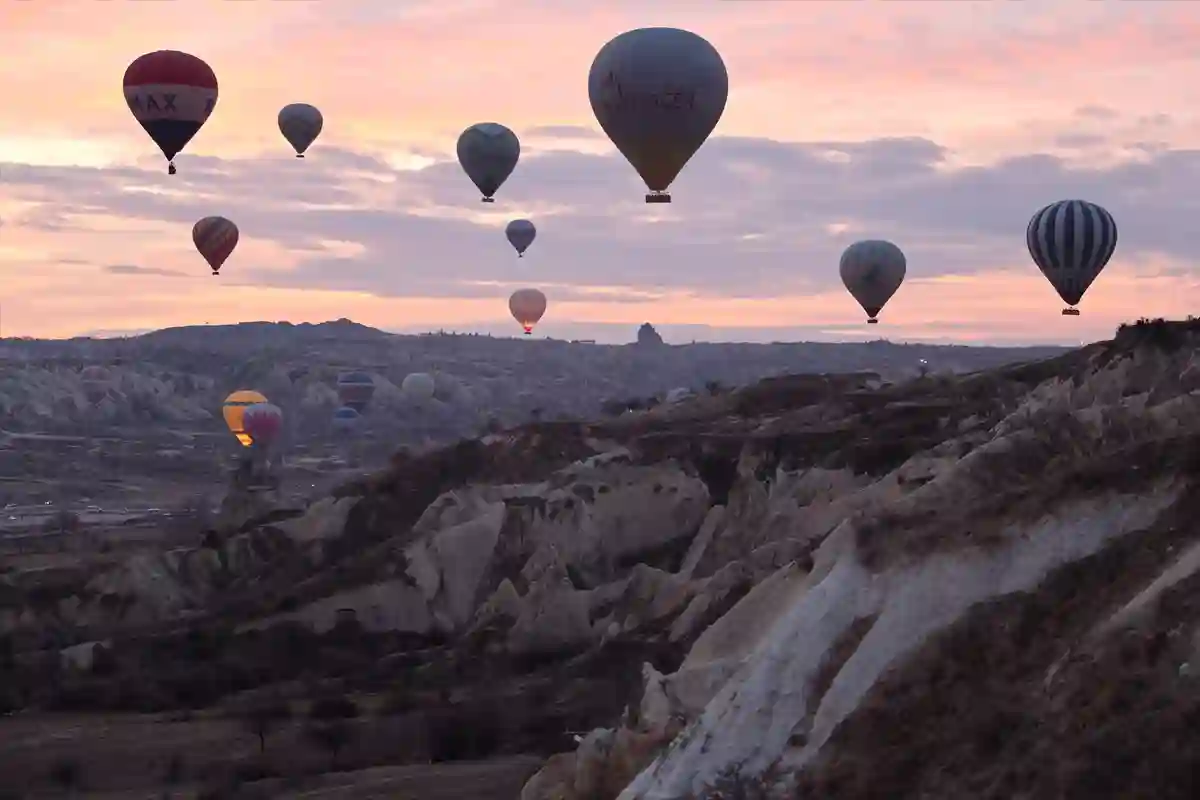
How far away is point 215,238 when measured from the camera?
299ft

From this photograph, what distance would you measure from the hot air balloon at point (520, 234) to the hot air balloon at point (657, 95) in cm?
5770

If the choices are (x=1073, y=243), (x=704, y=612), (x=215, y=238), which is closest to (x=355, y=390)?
(x=215, y=238)

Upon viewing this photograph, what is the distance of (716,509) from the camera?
190 feet

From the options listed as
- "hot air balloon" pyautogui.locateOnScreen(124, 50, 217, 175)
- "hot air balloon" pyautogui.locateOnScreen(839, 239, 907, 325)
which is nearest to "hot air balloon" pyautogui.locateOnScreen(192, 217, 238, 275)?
"hot air balloon" pyautogui.locateOnScreen(124, 50, 217, 175)

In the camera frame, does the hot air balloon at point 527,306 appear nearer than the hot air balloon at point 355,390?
Yes

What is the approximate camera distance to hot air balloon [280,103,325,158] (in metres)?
89.8

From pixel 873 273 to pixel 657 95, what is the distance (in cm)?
2501

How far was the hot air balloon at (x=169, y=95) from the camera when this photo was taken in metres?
66.1

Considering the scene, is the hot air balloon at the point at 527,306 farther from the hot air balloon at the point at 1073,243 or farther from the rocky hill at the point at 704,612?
the hot air balloon at the point at 1073,243

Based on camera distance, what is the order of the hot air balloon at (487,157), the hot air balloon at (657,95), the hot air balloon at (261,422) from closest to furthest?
1. the hot air balloon at (657,95)
2. the hot air balloon at (487,157)
3. the hot air balloon at (261,422)

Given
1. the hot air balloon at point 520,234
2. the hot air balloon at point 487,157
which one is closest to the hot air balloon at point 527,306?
the hot air balloon at point 520,234

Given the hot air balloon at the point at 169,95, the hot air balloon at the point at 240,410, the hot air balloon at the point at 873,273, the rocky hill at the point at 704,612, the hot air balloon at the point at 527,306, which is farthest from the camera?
the hot air balloon at the point at 527,306

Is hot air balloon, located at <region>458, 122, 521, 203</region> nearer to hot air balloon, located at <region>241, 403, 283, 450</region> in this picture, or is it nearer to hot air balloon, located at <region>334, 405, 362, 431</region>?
hot air balloon, located at <region>241, 403, 283, 450</region>

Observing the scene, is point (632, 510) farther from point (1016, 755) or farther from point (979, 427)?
point (1016, 755)
